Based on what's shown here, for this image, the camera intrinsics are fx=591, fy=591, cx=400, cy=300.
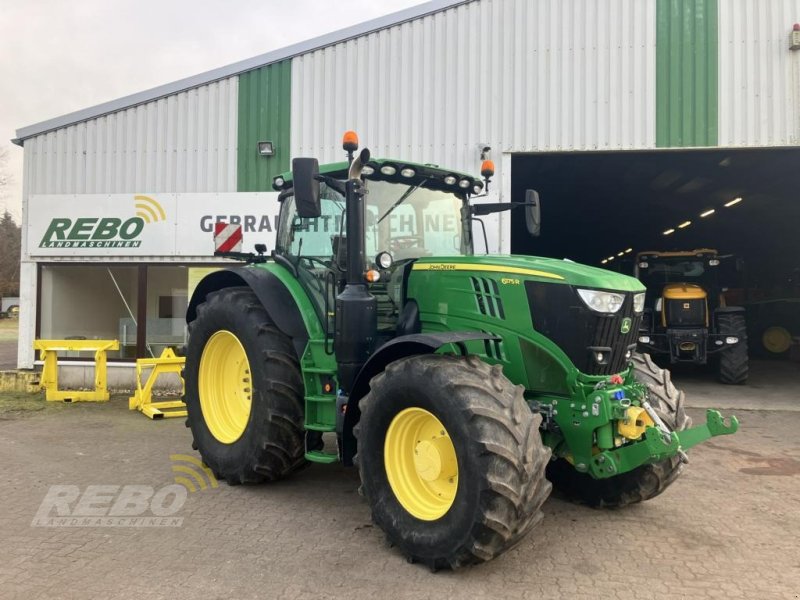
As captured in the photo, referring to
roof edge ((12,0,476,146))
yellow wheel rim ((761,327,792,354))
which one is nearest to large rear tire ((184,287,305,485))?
roof edge ((12,0,476,146))

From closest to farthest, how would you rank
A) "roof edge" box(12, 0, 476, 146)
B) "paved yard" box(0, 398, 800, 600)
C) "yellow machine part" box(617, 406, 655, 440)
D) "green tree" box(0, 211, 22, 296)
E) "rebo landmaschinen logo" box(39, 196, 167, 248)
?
"paved yard" box(0, 398, 800, 600) < "yellow machine part" box(617, 406, 655, 440) < "roof edge" box(12, 0, 476, 146) < "rebo landmaschinen logo" box(39, 196, 167, 248) < "green tree" box(0, 211, 22, 296)

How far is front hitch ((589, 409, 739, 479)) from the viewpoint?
338 centimetres

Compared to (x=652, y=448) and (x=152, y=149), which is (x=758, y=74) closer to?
(x=652, y=448)

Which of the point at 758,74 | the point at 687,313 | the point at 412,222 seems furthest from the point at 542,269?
the point at 687,313

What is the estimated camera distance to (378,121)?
925cm

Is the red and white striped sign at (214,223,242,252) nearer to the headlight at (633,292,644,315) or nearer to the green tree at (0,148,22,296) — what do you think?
the headlight at (633,292,644,315)

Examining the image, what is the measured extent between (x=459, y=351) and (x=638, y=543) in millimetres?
1722

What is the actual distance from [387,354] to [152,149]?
7.50 m

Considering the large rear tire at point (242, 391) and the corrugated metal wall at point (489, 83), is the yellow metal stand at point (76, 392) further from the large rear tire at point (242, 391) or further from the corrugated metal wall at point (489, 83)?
the corrugated metal wall at point (489, 83)

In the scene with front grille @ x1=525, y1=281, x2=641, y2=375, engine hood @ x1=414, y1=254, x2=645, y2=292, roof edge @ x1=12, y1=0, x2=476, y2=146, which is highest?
roof edge @ x1=12, y1=0, x2=476, y2=146

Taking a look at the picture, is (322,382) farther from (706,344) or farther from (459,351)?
(706,344)

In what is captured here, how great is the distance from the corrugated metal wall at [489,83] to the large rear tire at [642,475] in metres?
5.33
